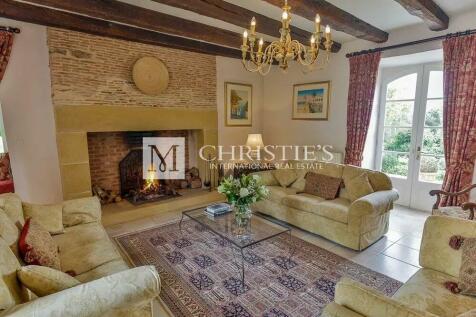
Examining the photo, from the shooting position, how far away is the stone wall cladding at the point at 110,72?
134 inches

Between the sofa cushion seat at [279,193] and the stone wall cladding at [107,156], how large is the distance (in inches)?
101

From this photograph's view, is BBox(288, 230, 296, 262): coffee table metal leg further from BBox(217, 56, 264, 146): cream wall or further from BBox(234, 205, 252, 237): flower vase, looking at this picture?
BBox(217, 56, 264, 146): cream wall

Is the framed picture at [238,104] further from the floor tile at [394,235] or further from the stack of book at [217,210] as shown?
the floor tile at [394,235]

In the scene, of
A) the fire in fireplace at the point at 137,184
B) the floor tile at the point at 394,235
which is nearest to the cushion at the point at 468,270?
the floor tile at the point at 394,235

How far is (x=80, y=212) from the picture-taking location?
268 cm

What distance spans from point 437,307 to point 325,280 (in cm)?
105

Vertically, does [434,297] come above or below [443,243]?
below

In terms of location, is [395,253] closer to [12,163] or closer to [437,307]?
[437,307]

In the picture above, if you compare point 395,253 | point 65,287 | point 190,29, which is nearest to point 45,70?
point 190,29

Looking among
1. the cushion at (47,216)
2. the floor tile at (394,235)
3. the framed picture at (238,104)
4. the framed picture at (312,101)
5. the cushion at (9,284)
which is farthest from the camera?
the framed picture at (238,104)

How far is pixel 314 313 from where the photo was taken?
78.2 inches

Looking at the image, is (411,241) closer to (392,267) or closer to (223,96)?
(392,267)

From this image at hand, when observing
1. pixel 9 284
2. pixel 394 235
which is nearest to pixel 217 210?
pixel 9 284

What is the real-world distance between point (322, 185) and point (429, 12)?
224 cm
